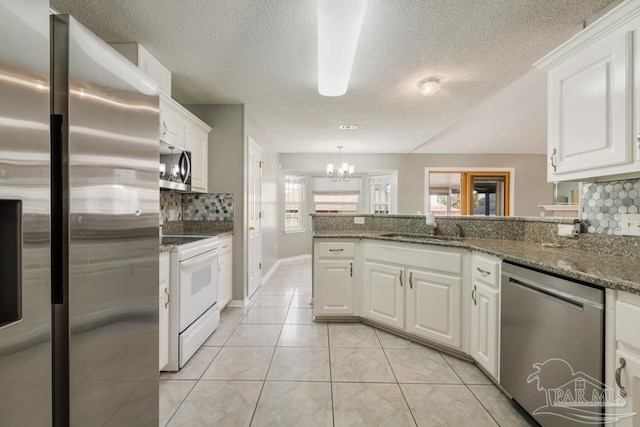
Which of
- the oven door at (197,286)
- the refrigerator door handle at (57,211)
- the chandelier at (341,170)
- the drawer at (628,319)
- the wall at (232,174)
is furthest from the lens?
the chandelier at (341,170)

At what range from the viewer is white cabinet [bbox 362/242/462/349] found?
2023 millimetres

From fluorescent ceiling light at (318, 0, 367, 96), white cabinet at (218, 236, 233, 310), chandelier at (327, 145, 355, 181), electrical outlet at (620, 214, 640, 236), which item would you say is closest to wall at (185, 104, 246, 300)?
white cabinet at (218, 236, 233, 310)

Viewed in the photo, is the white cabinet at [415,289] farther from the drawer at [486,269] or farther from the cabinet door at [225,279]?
the cabinet door at [225,279]

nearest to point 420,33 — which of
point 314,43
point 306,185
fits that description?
point 314,43

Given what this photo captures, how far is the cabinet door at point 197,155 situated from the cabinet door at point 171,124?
0.12 m

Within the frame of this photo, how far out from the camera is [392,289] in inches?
93.3

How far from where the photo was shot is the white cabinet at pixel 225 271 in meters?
2.72

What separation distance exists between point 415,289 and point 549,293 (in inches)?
40.6

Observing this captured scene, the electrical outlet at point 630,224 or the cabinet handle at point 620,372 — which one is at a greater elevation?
the electrical outlet at point 630,224

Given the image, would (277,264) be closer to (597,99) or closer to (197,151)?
(197,151)

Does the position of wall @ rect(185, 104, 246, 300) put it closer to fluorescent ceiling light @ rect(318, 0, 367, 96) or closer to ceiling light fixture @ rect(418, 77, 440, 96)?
fluorescent ceiling light @ rect(318, 0, 367, 96)

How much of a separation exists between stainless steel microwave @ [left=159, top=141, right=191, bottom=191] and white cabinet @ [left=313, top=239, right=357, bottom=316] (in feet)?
4.58

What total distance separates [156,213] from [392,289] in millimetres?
1954

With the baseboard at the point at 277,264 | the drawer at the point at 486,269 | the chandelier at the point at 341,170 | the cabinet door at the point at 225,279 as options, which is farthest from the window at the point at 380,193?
the drawer at the point at 486,269
